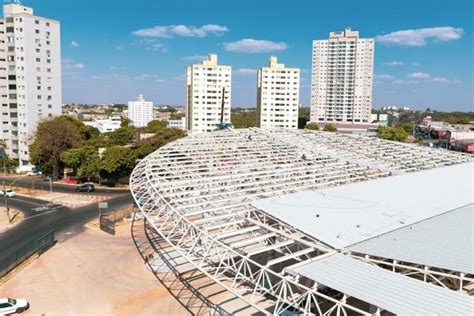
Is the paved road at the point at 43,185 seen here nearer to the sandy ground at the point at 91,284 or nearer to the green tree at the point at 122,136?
the sandy ground at the point at 91,284

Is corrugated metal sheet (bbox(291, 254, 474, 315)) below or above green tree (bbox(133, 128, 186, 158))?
below

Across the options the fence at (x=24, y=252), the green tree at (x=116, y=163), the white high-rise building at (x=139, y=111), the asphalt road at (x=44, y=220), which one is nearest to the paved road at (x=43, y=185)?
the green tree at (x=116, y=163)

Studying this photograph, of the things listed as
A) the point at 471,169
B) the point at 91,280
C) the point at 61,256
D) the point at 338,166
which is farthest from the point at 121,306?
the point at 471,169

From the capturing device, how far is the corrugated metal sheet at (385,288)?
10805 mm

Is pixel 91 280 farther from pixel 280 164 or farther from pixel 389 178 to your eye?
pixel 389 178

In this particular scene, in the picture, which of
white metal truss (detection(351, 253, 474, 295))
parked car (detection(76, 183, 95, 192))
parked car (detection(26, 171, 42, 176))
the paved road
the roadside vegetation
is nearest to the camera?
white metal truss (detection(351, 253, 474, 295))

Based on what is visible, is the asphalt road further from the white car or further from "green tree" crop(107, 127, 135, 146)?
"green tree" crop(107, 127, 135, 146)

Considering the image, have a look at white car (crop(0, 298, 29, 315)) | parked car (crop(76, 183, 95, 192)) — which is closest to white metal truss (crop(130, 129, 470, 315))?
white car (crop(0, 298, 29, 315))

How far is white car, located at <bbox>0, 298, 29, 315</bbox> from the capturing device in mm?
17891

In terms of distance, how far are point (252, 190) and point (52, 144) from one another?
3610 cm

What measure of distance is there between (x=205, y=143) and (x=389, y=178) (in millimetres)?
16269

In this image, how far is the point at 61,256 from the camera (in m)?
25.3

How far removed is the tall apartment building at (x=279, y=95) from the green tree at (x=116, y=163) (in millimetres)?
53164

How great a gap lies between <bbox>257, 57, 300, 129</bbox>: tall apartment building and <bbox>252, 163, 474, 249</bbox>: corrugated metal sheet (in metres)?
70.4
